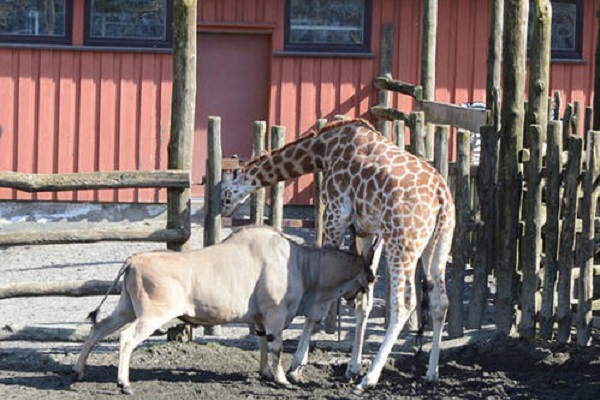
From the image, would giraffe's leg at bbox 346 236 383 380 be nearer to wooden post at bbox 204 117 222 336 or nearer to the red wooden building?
wooden post at bbox 204 117 222 336

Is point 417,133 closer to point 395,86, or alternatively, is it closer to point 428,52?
point 428,52

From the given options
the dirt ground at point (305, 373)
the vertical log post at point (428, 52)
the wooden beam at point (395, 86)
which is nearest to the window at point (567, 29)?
A: the wooden beam at point (395, 86)

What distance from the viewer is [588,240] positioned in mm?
11164

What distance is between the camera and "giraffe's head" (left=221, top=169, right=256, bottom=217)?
1154 cm

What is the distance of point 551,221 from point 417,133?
141 centimetres

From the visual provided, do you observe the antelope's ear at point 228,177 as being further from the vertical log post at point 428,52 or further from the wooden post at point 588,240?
the vertical log post at point 428,52

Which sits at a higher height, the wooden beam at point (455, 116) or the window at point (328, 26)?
the window at point (328, 26)

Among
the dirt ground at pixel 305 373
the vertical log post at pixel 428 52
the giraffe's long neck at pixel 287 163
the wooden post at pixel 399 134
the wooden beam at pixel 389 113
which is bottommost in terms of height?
the dirt ground at pixel 305 373

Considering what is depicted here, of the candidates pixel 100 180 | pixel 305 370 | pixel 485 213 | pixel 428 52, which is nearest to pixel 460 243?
pixel 485 213

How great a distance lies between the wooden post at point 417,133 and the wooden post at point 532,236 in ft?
3.08

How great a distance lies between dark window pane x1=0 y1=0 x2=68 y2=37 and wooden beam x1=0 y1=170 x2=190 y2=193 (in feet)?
26.2

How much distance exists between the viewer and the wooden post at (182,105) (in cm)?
1141

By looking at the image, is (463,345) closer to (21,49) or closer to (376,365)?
(376,365)

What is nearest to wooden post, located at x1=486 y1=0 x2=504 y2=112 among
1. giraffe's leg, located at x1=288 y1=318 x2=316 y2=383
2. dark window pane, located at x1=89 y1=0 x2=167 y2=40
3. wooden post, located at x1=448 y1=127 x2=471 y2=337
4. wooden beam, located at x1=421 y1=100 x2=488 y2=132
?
wooden beam, located at x1=421 y1=100 x2=488 y2=132
